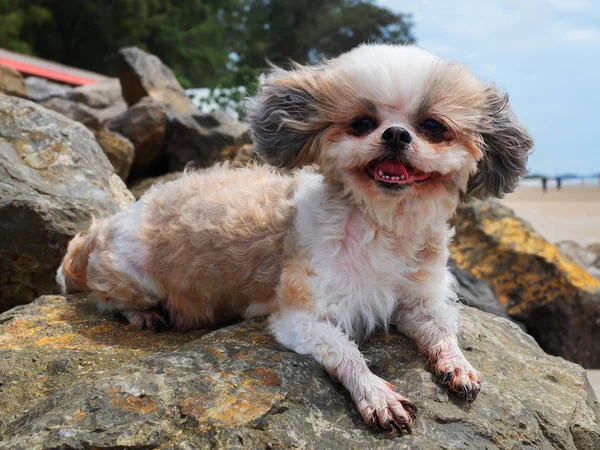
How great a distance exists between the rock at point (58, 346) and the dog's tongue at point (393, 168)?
1.70 metres

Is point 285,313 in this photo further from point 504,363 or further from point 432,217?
point 504,363

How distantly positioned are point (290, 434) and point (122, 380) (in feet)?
2.64

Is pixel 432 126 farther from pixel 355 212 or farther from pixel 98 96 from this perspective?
pixel 98 96

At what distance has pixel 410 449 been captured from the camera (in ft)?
10.5

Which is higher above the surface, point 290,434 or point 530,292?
point 290,434

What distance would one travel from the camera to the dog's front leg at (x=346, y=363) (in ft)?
10.8

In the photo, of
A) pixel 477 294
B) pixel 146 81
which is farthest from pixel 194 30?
pixel 477 294

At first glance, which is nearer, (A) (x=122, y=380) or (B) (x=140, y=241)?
(A) (x=122, y=380)

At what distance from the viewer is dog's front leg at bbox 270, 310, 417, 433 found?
10.8 ft

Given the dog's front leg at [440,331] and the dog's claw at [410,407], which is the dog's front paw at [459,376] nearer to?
the dog's front leg at [440,331]

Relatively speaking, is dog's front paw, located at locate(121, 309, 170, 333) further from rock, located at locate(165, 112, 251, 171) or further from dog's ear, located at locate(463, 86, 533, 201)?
rock, located at locate(165, 112, 251, 171)

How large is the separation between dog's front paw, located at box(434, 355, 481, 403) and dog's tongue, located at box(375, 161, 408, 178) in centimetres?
97

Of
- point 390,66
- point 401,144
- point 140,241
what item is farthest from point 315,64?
point 140,241

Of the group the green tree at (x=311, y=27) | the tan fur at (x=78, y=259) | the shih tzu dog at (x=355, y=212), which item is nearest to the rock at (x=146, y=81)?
the tan fur at (x=78, y=259)
